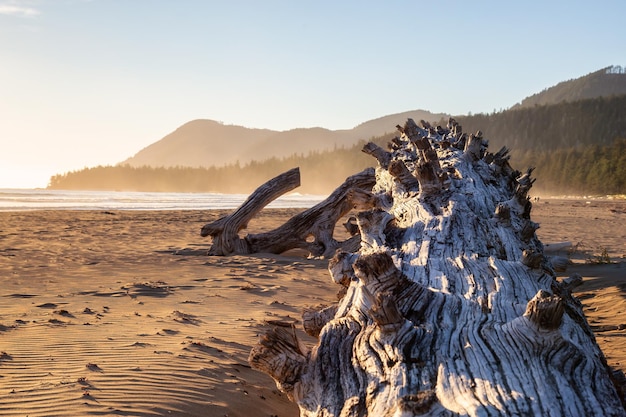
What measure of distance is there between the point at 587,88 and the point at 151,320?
159 meters

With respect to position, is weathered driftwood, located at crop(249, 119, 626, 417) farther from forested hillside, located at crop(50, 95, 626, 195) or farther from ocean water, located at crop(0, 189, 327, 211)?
forested hillside, located at crop(50, 95, 626, 195)

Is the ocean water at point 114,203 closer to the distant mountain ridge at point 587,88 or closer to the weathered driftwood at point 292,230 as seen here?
the weathered driftwood at point 292,230

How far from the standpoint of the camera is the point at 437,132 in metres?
8.68

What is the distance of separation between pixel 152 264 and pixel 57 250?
85.5 inches

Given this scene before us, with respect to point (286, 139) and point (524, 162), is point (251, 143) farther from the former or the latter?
point (524, 162)

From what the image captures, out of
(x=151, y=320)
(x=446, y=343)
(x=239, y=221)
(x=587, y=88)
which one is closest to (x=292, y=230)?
(x=239, y=221)

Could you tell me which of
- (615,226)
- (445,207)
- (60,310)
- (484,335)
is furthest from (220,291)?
(615,226)

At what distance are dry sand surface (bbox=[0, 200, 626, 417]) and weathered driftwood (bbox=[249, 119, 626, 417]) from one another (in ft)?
2.38

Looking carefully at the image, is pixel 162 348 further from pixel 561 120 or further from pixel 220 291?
pixel 561 120

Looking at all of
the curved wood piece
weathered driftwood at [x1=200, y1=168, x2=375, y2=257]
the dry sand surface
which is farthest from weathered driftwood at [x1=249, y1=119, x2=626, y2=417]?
the curved wood piece

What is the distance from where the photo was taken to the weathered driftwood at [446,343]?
1800mm

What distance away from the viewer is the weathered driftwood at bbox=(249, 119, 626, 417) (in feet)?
5.90

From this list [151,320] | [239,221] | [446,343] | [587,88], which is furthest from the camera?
[587,88]

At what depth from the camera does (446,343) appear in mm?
2137
